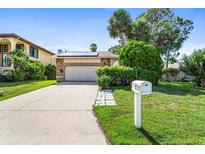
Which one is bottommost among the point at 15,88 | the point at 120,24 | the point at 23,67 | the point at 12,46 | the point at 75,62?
the point at 15,88

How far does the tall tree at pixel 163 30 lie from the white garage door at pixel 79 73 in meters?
9.09

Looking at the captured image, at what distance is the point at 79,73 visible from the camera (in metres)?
23.2

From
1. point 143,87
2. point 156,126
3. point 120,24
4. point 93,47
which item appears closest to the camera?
point 143,87

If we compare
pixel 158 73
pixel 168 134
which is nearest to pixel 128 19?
pixel 158 73

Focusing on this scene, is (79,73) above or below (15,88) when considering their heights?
above

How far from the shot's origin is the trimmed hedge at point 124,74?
15.4 meters

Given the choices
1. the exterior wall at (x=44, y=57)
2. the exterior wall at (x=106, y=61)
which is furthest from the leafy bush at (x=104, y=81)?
the exterior wall at (x=44, y=57)

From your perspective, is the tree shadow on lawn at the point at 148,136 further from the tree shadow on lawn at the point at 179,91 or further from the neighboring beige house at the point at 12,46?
the neighboring beige house at the point at 12,46

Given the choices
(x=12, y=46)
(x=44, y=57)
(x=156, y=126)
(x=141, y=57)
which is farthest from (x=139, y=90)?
(x=44, y=57)

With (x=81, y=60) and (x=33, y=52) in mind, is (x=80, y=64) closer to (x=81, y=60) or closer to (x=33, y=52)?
(x=81, y=60)

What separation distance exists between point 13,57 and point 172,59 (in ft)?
70.2

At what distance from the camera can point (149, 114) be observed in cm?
677

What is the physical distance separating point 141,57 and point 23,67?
44.1ft
